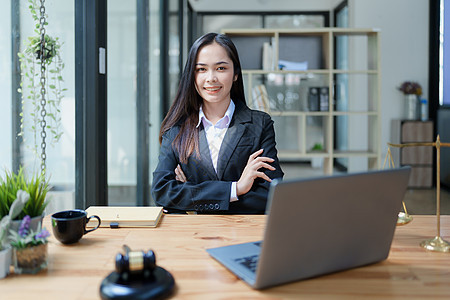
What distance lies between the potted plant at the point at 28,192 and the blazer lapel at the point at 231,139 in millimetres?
907

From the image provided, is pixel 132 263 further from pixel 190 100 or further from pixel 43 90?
pixel 43 90

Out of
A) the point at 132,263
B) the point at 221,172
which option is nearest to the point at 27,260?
the point at 132,263

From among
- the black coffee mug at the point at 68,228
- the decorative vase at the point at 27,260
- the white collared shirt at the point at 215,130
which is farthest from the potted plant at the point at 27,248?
the white collared shirt at the point at 215,130

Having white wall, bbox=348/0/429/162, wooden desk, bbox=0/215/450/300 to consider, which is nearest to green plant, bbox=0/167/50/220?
wooden desk, bbox=0/215/450/300

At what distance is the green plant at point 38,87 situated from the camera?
1.81 meters

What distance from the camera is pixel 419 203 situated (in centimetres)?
464

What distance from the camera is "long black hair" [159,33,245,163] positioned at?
1801mm

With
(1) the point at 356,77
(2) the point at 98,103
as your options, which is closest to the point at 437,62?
(1) the point at 356,77

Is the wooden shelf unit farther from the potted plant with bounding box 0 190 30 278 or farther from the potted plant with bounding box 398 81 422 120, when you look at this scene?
the potted plant with bounding box 0 190 30 278

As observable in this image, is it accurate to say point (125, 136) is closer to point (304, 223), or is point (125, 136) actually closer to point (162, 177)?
point (162, 177)

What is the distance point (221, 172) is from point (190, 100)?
32 centimetres

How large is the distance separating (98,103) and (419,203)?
360 cm

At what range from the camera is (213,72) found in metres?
1.79

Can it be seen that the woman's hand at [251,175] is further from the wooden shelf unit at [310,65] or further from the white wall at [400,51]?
the white wall at [400,51]
